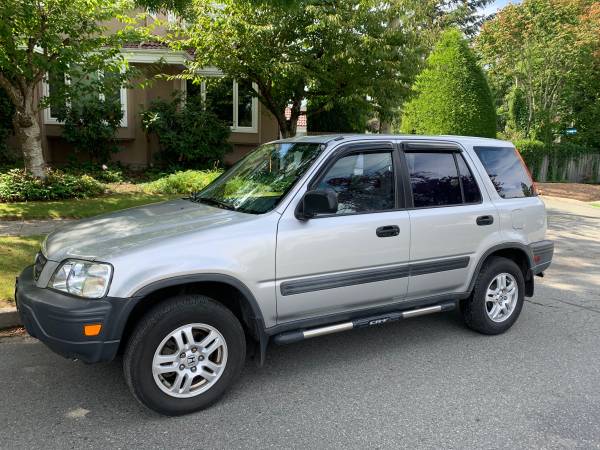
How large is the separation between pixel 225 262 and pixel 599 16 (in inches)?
873

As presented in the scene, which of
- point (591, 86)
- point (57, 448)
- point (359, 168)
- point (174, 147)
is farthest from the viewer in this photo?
point (591, 86)

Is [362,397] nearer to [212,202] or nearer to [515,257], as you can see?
[212,202]

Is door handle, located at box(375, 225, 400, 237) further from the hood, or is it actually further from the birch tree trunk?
the birch tree trunk

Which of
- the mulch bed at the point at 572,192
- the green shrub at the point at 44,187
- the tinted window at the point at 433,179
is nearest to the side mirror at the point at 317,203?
the tinted window at the point at 433,179

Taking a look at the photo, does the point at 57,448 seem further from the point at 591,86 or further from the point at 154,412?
the point at 591,86

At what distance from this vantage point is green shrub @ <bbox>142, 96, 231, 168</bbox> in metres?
14.5

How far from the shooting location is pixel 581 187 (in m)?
19.3

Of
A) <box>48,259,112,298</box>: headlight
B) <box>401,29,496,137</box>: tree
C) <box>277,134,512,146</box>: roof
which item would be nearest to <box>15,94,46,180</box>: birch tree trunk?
<box>277,134,512,146</box>: roof

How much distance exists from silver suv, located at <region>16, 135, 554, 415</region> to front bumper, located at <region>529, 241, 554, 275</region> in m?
0.02

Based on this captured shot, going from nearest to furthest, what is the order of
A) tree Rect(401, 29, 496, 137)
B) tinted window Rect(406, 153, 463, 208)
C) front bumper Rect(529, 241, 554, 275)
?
tinted window Rect(406, 153, 463, 208) → front bumper Rect(529, 241, 554, 275) → tree Rect(401, 29, 496, 137)

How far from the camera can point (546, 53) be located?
20375 millimetres

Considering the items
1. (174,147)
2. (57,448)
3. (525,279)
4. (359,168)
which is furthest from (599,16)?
(57,448)

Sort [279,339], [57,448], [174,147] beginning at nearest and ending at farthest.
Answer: [57,448] → [279,339] → [174,147]

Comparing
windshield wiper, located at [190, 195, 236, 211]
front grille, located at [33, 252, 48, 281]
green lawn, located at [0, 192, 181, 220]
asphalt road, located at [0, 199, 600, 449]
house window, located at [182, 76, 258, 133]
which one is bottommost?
asphalt road, located at [0, 199, 600, 449]
